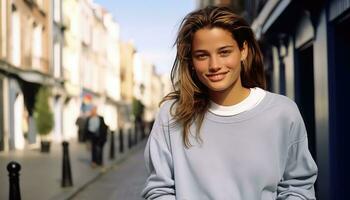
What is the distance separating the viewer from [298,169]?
1974 mm

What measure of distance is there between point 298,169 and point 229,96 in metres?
0.34

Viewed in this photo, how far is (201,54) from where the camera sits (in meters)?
1.96

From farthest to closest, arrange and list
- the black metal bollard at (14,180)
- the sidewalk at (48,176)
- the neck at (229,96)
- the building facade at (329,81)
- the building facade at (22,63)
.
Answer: the building facade at (22,63), the sidewalk at (48,176), the building facade at (329,81), the black metal bollard at (14,180), the neck at (229,96)

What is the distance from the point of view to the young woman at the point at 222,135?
74.2 inches

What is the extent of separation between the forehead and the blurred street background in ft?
2.29

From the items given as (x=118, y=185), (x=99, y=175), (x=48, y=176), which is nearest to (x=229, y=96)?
(x=118, y=185)

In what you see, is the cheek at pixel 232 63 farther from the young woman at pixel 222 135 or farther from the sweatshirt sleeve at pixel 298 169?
the sweatshirt sleeve at pixel 298 169

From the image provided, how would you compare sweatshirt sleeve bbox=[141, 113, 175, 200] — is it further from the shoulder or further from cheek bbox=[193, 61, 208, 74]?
the shoulder

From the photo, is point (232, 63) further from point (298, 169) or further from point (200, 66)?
point (298, 169)

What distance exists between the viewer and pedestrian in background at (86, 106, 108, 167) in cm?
1437

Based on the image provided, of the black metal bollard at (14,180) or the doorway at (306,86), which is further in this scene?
the doorway at (306,86)

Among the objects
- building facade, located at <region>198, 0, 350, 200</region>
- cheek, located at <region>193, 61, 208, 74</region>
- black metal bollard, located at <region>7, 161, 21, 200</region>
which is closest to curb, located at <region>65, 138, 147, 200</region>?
black metal bollard, located at <region>7, 161, 21, 200</region>

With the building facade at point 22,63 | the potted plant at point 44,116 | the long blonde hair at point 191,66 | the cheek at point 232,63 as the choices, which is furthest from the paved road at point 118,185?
the building facade at point 22,63

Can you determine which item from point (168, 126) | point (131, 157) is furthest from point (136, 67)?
point (168, 126)
